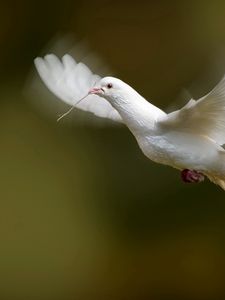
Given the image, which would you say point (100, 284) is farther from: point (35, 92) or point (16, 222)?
point (35, 92)

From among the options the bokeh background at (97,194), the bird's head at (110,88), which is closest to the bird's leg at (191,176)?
the bird's head at (110,88)

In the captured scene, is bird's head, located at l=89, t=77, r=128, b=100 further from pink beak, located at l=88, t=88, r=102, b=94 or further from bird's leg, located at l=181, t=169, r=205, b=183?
bird's leg, located at l=181, t=169, r=205, b=183

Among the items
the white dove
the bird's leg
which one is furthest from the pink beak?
the bird's leg

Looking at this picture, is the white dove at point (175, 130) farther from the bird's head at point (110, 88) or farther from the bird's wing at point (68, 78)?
the bird's wing at point (68, 78)

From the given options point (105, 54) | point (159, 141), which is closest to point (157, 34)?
point (105, 54)

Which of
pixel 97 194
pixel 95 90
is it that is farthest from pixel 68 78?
pixel 97 194

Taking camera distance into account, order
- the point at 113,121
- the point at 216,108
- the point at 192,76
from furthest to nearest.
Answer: the point at 192,76 → the point at 113,121 → the point at 216,108
